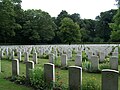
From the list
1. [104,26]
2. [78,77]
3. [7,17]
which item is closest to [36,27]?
[7,17]

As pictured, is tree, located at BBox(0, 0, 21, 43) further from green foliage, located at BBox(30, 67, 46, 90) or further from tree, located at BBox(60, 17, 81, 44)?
green foliage, located at BBox(30, 67, 46, 90)

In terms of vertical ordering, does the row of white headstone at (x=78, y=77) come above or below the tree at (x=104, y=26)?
below

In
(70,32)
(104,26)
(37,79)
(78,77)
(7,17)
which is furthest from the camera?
(104,26)

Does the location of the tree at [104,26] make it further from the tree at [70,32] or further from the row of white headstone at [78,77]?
the row of white headstone at [78,77]

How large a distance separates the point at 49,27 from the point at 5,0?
14402 millimetres

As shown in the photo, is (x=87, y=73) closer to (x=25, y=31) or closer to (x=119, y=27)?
(x=119, y=27)

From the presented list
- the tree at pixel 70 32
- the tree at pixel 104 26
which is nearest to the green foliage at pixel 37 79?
the tree at pixel 70 32

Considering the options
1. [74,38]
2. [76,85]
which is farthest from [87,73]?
[74,38]

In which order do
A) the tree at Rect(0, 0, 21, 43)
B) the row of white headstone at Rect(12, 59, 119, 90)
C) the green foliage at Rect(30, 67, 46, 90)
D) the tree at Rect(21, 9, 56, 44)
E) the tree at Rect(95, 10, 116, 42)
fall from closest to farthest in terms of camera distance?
the row of white headstone at Rect(12, 59, 119, 90)
the green foliage at Rect(30, 67, 46, 90)
the tree at Rect(0, 0, 21, 43)
the tree at Rect(21, 9, 56, 44)
the tree at Rect(95, 10, 116, 42)

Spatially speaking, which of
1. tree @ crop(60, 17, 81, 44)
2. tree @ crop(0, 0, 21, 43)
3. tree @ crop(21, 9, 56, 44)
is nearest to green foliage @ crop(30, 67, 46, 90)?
tree @ crop(0, 0, 21, 43)

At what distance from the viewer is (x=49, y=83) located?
9.02m

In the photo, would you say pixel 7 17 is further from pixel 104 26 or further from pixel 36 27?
pixel 104 26

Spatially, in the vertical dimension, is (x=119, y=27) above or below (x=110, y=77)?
above

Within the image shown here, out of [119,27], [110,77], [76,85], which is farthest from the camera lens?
[119,27]
